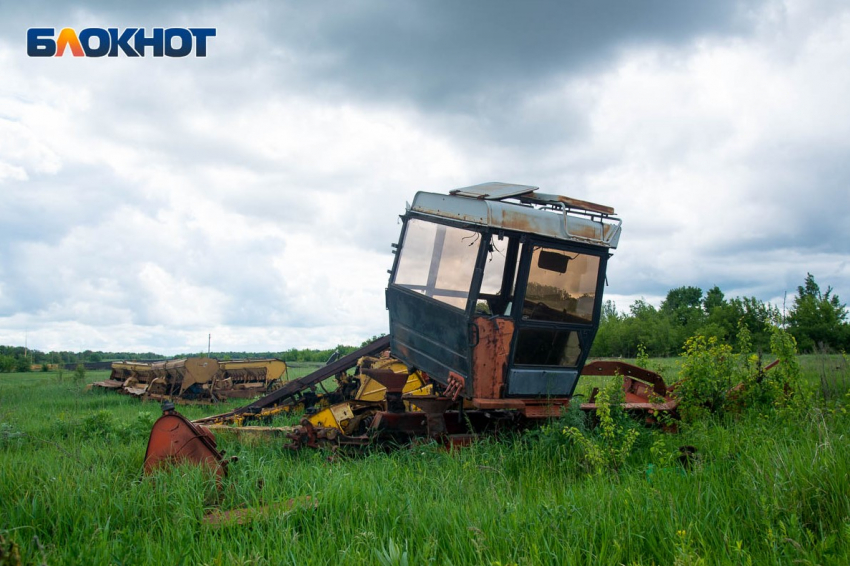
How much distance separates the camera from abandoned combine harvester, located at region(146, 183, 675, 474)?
6.78 metres

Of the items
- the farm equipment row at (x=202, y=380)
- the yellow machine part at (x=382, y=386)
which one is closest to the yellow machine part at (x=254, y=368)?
the farm equipment row at (x=202, y=380)

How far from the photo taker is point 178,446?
5.12m

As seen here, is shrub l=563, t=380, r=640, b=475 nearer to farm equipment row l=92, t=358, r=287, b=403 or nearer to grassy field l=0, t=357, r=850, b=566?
grassy field l=0, t=357, r=850, b=566

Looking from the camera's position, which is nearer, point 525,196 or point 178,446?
point 178,446

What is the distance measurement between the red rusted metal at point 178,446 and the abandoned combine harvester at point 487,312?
1.85 m

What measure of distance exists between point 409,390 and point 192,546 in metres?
4.68

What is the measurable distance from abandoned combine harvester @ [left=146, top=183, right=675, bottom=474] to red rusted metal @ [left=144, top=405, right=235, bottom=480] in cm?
Answer: 185

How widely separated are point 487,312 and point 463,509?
3.55 meters

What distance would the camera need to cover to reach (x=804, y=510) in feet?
12.3

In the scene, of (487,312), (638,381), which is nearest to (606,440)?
(487,312)

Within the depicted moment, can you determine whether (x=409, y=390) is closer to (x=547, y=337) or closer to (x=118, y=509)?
(x=547, y=337)

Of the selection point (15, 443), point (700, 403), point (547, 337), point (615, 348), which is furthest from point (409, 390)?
point (615, 348)

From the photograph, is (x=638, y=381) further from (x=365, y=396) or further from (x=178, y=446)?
(x=178, y=446)

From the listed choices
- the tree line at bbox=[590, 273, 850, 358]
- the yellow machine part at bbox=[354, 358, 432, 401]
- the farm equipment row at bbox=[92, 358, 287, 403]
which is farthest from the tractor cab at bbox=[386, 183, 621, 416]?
the tree line at bbox=[590, 273, 850, 358]
